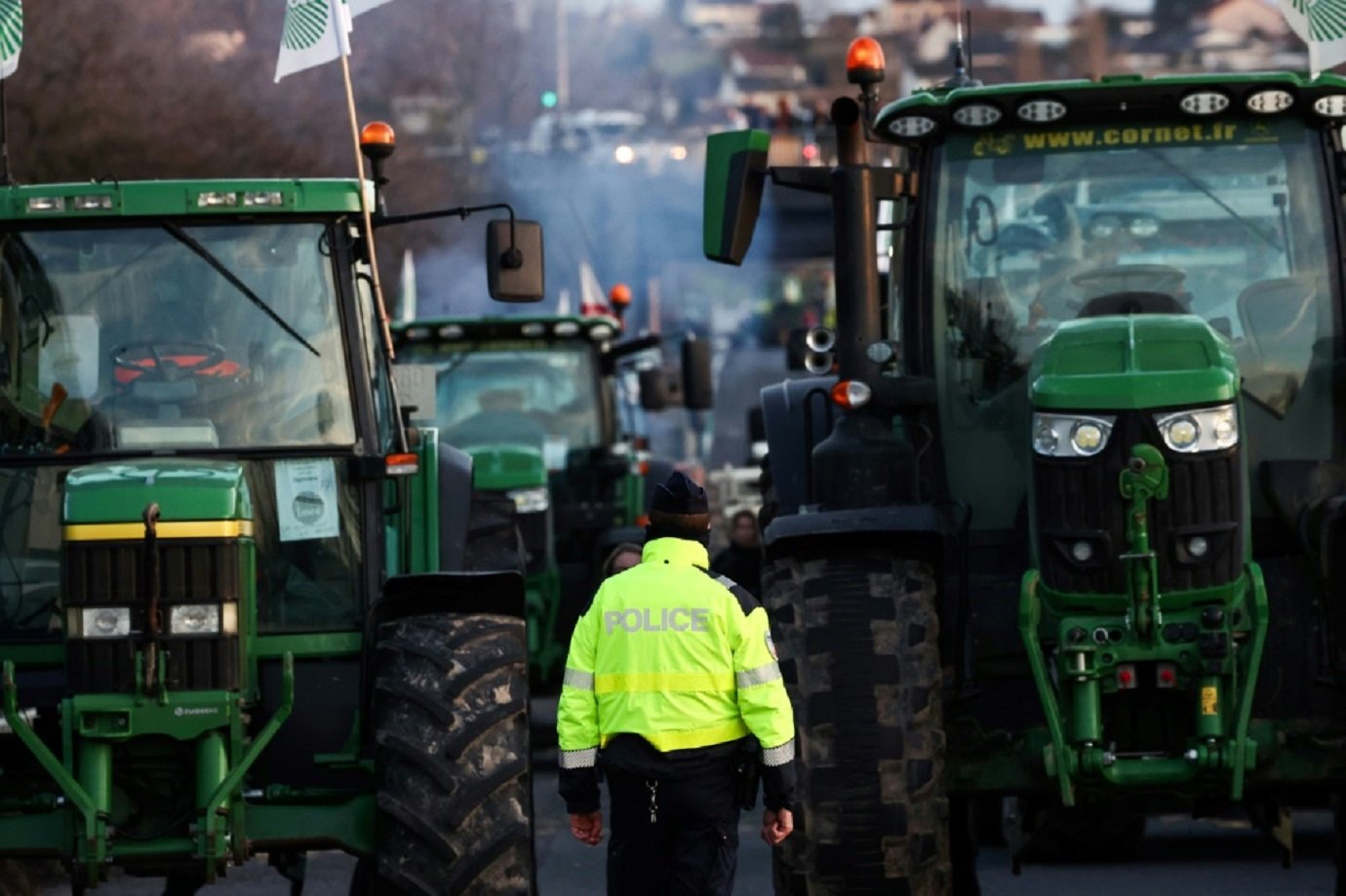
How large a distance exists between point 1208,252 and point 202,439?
3.69m

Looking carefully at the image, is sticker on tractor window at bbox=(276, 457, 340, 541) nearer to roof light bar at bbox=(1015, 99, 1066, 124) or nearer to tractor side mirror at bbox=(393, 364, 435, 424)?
tractor side mirror at bbox=(393, 364, 435, 424)

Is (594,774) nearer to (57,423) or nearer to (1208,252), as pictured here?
(57,423)

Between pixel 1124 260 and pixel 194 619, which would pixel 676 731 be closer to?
pixel 194 619

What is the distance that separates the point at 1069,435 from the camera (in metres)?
10.5

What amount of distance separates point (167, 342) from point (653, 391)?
1223 cm

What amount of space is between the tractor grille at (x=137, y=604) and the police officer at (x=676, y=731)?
4.98ft

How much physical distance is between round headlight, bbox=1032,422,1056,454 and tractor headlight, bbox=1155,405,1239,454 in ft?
1.20

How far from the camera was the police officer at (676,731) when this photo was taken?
29.8 ft

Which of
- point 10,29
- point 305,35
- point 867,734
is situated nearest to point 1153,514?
point 867,734

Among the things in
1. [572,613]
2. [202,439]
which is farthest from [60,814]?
[572,613]

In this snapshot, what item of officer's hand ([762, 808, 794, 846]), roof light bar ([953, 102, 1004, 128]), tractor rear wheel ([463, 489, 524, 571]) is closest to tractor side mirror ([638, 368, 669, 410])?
Answer: tractor rear wheel ([463, 489, 524, 571])

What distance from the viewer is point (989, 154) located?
11695 mm

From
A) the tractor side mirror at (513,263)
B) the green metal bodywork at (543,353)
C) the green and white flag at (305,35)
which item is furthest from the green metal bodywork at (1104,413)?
the green metal bodywork at (543,353)

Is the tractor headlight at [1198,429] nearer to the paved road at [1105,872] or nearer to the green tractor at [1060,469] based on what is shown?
the green tractor at [1060,469]
